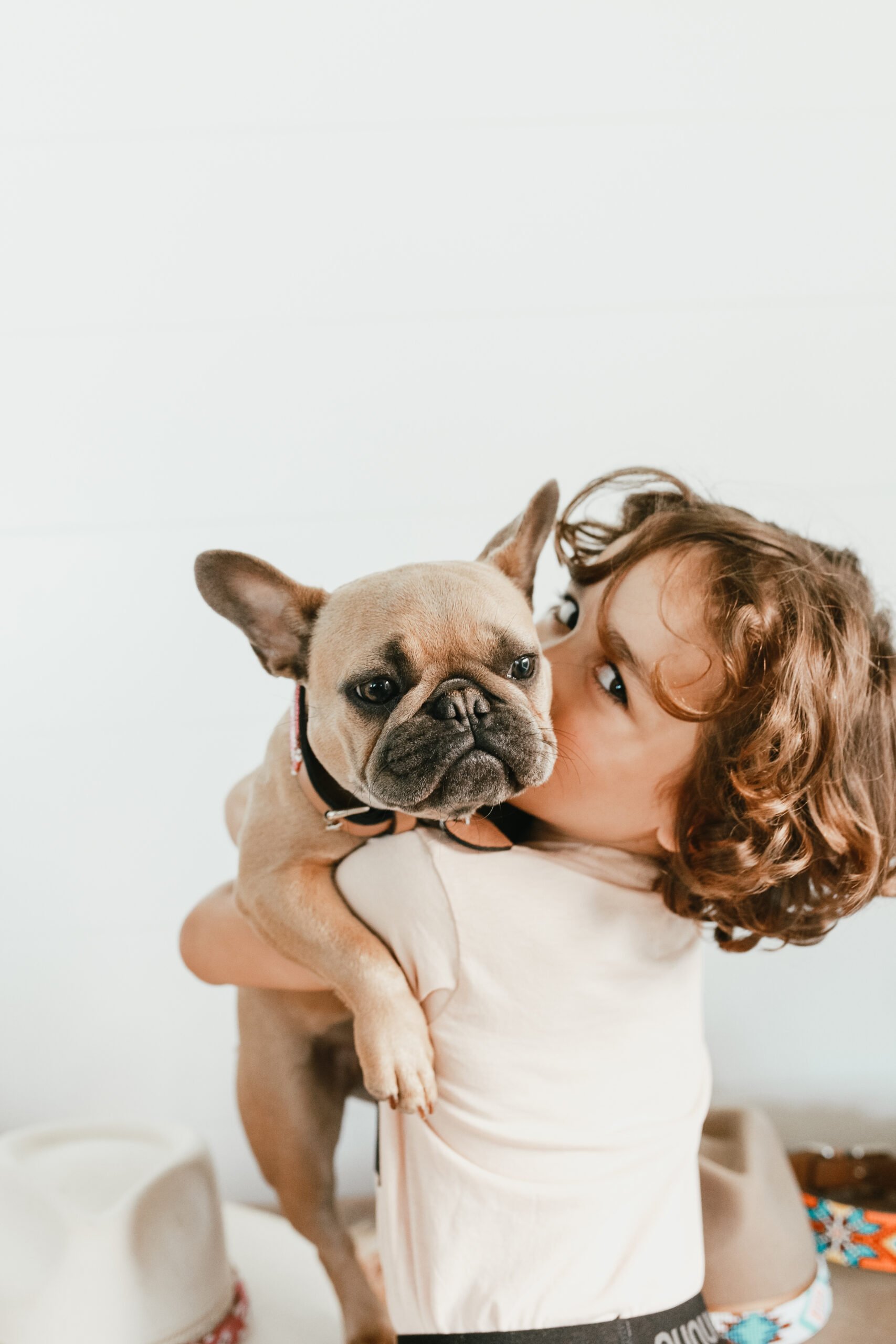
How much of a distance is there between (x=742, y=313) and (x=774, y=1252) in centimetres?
156

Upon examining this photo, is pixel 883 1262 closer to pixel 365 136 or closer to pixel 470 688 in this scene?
pixel 470 688

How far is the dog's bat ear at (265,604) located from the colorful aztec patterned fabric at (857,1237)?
1.40 meters

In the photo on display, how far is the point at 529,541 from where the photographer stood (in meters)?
1.25

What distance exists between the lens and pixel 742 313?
190cm

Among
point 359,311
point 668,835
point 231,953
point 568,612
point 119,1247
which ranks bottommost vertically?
point 119,1247

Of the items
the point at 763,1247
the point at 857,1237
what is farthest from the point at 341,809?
the point at 857,1237

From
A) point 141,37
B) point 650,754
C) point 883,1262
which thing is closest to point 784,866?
point 650,754

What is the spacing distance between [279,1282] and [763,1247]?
2.92 feet

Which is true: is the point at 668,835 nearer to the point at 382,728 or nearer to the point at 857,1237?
the point at 382,728

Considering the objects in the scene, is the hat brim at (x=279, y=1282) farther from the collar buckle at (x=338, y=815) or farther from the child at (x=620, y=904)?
the collar buckle at (x=338, y=815)

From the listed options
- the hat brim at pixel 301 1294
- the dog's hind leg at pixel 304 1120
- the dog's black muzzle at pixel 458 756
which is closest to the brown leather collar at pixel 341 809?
the dog's black muzzle at pixel 458 756

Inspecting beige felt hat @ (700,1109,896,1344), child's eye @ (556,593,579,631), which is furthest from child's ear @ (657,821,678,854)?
beige felt hat @ (700,1109,896,1344)

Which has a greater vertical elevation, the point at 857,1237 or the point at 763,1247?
the point at 763,1247

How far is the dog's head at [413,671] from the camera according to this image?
100cm
